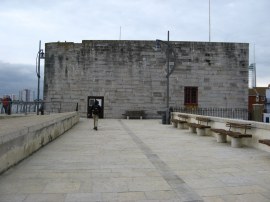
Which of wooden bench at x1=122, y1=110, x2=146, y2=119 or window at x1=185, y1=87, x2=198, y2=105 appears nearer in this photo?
wooden bench at x1=122, y1=110, x2=146, y2=119

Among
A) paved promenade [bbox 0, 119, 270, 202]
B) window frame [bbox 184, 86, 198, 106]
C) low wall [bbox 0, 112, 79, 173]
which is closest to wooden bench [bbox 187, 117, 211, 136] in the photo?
paved promenade [bbox 0, 119, 270, 202]

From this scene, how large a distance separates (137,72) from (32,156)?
18.6 m

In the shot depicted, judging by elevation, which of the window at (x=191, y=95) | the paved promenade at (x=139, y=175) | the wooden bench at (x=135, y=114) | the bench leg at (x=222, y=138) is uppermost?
the window at (x=191, y=95)

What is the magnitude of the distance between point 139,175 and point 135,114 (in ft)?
64.5

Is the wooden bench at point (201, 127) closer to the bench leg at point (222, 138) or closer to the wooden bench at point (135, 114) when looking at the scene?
the bench leg at point (222, 138)

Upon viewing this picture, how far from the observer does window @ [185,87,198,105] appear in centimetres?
2674

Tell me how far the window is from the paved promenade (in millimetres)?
16644

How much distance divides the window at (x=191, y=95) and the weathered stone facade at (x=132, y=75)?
0.31 metres

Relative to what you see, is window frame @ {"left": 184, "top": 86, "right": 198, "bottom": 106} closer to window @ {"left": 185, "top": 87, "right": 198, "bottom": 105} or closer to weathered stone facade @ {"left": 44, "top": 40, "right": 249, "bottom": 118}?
window @ {"left": 185, "top": 87, "right": 198, "bottom": 105}

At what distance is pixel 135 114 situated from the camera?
1030 inches

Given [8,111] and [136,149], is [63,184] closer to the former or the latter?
[136,149]

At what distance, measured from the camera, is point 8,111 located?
2019cm

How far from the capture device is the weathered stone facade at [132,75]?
26.5 meters

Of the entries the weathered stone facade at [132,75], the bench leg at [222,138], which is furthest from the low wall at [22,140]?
the weathered stone facade at [132,75]
